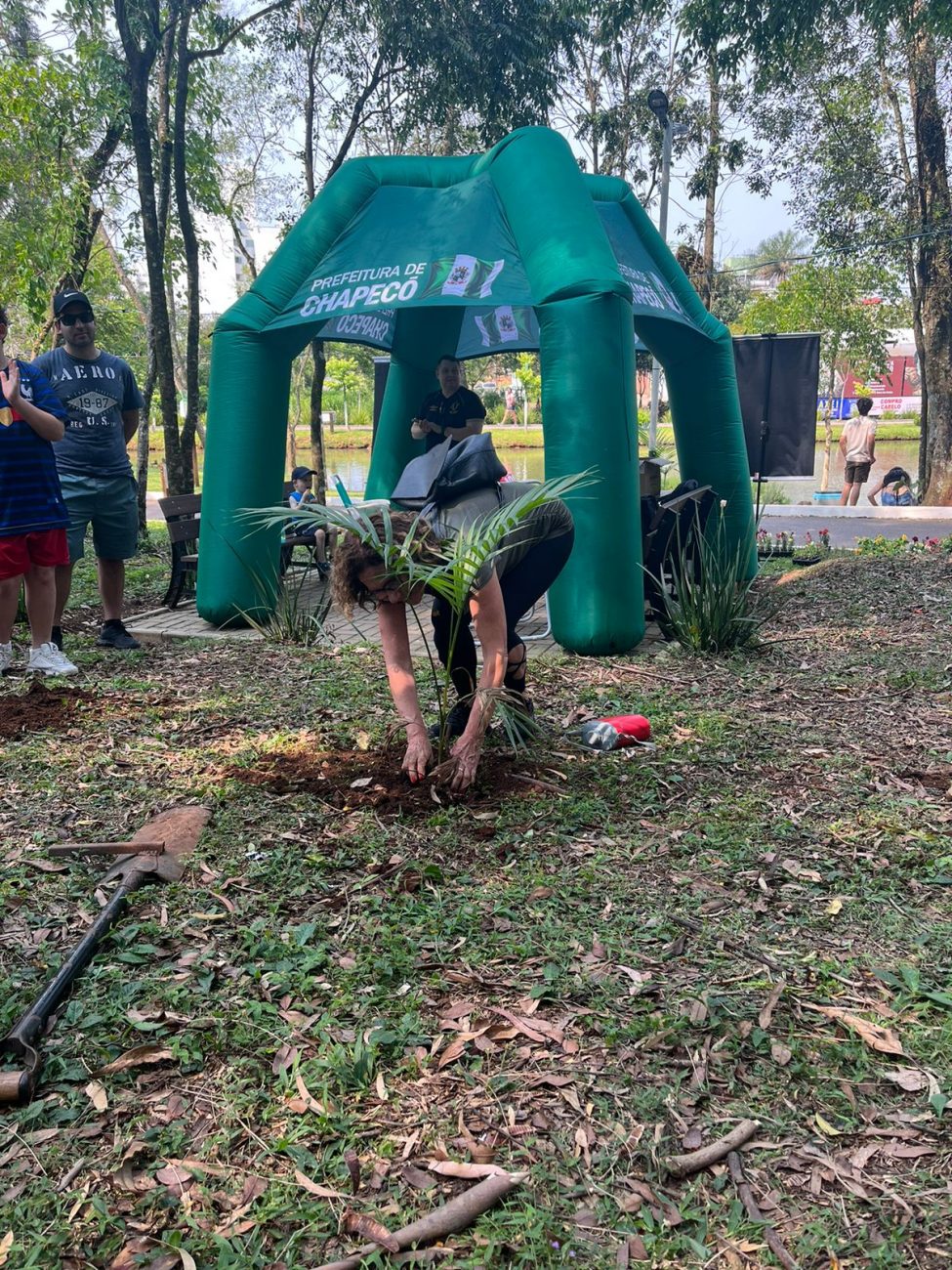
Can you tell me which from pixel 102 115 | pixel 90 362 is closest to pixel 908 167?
pixel 102 115

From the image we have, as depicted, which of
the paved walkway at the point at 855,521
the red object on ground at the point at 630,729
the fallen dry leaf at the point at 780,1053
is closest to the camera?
the fallen dry leaf at the point at 780,1053

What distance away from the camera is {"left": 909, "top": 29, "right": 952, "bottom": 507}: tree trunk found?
15000 millimetres

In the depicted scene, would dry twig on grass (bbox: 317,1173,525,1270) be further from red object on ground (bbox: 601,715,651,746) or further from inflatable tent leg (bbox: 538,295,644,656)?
inflatable tent leg (bbox: 538,295,644,656)

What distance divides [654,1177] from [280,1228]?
726mm

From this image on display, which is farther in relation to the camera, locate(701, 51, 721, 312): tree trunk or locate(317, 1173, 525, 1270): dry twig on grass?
locate(701, 51, 721, 312): tree trunk

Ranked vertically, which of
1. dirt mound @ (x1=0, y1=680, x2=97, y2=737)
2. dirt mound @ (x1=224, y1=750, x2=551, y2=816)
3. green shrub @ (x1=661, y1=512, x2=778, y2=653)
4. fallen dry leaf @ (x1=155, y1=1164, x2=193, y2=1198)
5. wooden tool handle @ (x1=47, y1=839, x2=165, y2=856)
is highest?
green shrub @ (x1=661, y1=512, x2=778, y2=653)

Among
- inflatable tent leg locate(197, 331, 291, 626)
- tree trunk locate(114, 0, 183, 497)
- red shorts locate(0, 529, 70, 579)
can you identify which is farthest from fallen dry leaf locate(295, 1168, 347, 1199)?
tree trunk locate(114, 0, 183, 497)

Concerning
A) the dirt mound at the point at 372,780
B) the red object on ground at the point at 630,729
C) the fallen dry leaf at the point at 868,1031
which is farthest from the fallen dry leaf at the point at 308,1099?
the red object on ground at the point at 630,729

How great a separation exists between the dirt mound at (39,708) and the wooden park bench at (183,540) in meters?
2.61

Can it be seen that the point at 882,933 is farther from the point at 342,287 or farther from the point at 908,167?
the point at 908,167

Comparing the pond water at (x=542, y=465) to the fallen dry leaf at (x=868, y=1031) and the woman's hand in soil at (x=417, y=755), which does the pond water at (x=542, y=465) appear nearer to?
the woman's hand in soil at (x=417, y=755)

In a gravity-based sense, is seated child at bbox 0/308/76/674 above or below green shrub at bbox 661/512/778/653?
above

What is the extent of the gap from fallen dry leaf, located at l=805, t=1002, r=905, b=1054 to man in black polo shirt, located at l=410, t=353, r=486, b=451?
23.1 ft

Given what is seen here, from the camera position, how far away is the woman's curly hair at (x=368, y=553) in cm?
343
